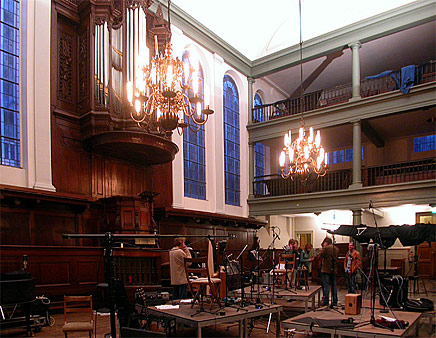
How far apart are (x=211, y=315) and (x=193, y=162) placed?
9.76 meters

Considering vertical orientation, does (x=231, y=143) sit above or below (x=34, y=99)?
below

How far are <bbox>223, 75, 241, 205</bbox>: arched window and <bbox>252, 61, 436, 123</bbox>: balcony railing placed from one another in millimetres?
1200

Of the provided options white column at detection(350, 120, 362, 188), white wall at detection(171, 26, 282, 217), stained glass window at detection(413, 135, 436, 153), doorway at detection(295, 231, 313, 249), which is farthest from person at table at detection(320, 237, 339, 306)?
stained glass window at detection(413, 135, 436, 153)

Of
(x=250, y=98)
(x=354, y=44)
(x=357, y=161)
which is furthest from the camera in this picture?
(x=250, y=98)

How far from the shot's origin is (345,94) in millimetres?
16734

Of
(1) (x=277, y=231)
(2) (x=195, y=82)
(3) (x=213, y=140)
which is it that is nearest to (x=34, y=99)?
(2) (x=195, y=82)

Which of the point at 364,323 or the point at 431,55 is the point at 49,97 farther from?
the point at 431,55

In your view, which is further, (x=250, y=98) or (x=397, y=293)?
(x=250, y=98)

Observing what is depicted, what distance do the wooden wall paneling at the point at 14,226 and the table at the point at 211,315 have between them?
3879 millimetres

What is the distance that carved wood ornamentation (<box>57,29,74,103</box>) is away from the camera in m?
10.8

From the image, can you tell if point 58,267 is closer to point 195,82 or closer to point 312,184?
point 195,82

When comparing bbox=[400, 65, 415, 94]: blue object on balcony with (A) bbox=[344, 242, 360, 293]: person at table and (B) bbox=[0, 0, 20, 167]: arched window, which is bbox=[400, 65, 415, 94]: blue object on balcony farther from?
(B) bbox=[0, 0, 20, 167]: arched window

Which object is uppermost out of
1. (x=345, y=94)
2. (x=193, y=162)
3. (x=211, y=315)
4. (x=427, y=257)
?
(x=345, y=94)

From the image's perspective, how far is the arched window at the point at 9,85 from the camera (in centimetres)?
958
